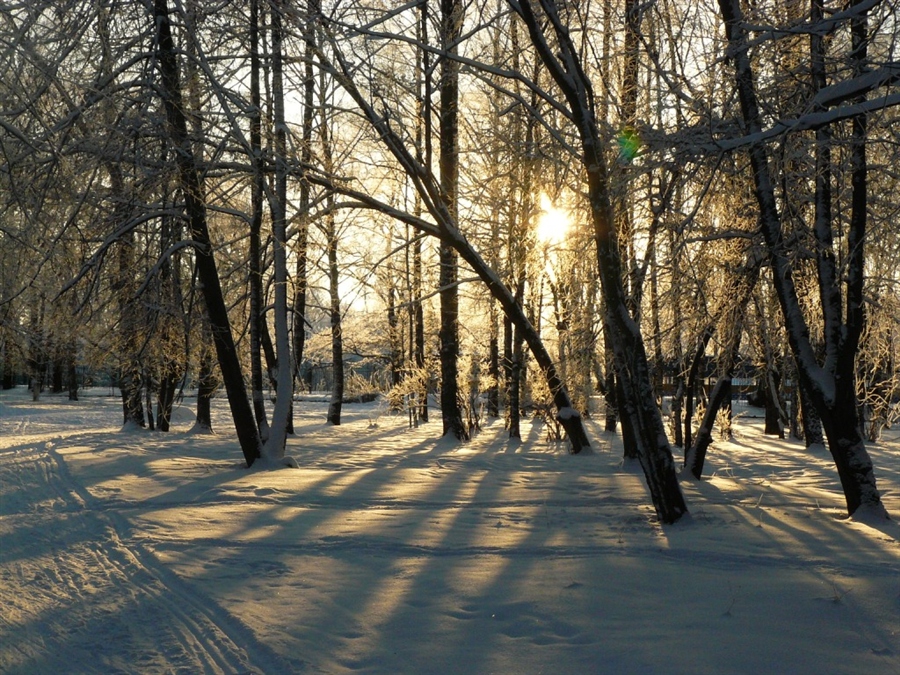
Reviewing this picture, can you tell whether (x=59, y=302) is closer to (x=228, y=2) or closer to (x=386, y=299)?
(x=228, y=2)

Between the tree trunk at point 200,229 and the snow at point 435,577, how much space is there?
1566mm

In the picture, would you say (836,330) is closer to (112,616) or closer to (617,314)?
(617,314)

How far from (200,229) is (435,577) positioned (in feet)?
26.2

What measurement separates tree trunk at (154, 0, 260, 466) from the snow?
1.57m

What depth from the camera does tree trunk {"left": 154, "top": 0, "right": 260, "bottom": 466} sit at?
1102 cm

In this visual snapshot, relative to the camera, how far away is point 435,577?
221 inches

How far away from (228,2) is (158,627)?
8.22m

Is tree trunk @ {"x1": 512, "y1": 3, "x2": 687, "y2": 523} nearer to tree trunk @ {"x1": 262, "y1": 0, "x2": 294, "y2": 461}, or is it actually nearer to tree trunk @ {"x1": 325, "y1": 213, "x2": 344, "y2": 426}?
tree trunk @ {"x1": 262, "y1": 0, "x2": 294, "y2": 461}

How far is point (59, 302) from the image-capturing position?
12.0m

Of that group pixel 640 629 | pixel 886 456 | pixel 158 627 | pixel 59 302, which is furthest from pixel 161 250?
pixel 886 456

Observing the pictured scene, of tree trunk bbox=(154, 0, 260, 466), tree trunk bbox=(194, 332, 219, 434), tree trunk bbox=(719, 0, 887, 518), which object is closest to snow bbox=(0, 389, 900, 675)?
tree trunk bbox=(719, 0, 887, 518)

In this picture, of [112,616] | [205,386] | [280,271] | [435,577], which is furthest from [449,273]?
[112,616]

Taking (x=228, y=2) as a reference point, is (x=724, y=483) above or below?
below

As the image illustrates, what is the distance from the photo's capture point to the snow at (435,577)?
4188 mm
